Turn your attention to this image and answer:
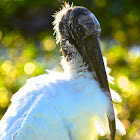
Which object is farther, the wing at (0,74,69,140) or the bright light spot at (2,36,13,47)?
the bright light spot at (2,36,13,47)

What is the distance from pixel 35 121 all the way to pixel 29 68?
2431 millimetres

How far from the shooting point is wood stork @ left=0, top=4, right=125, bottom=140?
8.49ft

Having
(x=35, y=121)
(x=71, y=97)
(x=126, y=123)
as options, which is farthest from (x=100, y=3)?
(x=35, y=121)

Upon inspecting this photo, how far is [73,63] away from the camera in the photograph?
2855mm

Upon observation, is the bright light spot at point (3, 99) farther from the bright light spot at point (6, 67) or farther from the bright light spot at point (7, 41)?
the bright light spot at point (7, 41)

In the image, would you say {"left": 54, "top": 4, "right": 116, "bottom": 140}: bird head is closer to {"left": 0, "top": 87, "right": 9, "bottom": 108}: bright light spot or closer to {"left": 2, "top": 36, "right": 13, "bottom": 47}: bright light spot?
{"left": 0, "top": 87, "right": 9, "bottom": 108}: bright light spot

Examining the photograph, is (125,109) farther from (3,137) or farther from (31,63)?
(3,137)

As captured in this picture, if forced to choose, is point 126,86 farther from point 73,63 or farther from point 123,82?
point 73,63

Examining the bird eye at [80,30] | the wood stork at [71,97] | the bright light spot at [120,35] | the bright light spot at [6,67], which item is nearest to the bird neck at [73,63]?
the wood stork at [71,97]

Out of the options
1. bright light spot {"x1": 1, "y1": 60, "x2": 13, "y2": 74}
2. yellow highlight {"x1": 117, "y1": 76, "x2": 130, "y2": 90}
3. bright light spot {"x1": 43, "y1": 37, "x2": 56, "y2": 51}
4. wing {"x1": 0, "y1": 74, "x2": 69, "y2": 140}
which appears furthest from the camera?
bright light spot {"x1": 43, "y1": 37, "x2": 56, "y2": 51}

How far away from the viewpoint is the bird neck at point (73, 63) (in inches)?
111

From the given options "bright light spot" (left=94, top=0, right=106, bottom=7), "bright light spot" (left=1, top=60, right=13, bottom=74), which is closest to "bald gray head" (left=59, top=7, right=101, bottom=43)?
"bright light spot" (left=1, top=60, right=13, bottom=74)

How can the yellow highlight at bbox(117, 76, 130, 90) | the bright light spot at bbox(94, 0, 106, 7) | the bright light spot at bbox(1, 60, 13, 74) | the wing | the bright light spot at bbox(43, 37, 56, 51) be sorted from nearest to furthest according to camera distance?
the wing
the yellow highlight at bbox(117, 76, 130, 90)
the bright light spot at bbox(1, 60, 13, 74)
the bright light spot at bbox(43, 37, 56, 51)
the bright light spot at bbox(94, 0, 106, 7)

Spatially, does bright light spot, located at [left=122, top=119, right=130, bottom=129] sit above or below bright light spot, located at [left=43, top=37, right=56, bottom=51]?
below
